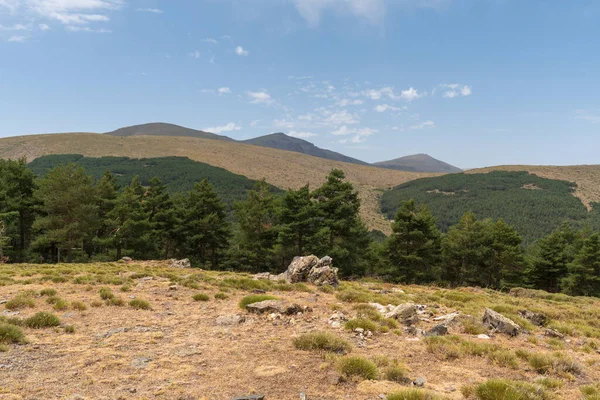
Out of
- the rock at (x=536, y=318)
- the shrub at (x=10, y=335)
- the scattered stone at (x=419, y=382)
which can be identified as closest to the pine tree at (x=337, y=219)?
the rock at (x=536, y=318)

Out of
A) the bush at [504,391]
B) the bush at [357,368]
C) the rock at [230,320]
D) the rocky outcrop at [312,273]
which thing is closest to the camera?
the bush at [504,391]

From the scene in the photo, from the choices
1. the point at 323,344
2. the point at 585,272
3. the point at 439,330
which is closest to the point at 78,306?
the point at 323,344

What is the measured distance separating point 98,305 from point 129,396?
27.9ft

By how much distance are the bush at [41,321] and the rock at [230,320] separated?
524 centimetres

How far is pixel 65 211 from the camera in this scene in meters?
34.6

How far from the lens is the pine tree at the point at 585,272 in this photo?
41.9 m

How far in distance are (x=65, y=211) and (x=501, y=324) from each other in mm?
40419

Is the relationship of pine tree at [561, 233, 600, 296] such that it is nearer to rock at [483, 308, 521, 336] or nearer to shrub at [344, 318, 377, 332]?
rock at [483, 308, 521, 336]

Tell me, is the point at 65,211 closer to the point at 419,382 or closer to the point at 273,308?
the point at 273,308

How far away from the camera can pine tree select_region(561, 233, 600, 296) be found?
41.9m

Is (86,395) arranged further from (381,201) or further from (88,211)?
(381,201)

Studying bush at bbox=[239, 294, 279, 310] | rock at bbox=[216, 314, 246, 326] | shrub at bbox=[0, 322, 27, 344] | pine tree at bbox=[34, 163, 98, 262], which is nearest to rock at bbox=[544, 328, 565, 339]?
bush at bbox=[239, 294, 279, 310]

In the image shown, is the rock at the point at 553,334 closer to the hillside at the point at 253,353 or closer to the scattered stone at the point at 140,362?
the hillside at the point at 253,353

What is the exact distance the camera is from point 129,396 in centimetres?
611
